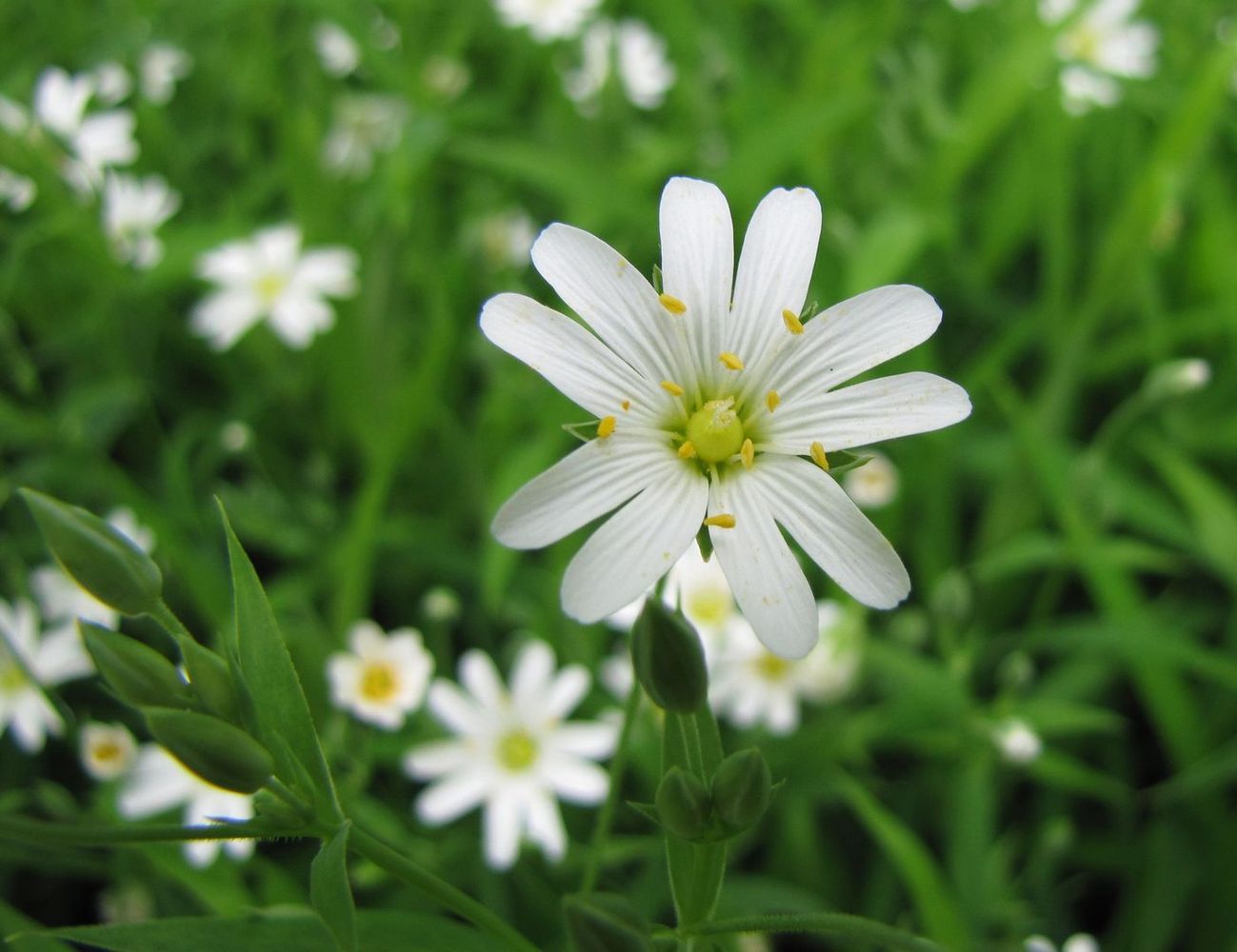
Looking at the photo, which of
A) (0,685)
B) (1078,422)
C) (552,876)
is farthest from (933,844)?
(0,685)

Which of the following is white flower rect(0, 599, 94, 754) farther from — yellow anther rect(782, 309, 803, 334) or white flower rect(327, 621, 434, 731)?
yellow anther rect(782, 309, 803, 334)

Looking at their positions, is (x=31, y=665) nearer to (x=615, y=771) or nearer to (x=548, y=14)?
(x=615, y=771)

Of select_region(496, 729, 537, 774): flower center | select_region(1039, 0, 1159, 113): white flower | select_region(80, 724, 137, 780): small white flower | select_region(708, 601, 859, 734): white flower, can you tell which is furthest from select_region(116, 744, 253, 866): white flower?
select_region(1039, 0, 1159, 113): white flower

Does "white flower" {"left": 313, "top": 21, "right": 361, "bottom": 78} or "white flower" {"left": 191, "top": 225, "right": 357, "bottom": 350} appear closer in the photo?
"white flower" {"left": 191, "top": 225, "right": 357, "bottom": 350}

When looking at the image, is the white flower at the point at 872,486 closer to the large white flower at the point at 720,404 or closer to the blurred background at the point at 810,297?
the blurred background at the point at 810,297

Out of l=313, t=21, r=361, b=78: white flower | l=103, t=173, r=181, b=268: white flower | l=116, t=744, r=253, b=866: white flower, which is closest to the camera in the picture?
l=116, t=744, r=253, b=866: white flower

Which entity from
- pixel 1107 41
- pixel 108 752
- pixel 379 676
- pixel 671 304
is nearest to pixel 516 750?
pixel 379 676

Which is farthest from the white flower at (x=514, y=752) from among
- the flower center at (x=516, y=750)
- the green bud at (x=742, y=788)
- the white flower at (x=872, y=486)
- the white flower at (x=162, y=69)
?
the white flower at (x=162, y=69)
